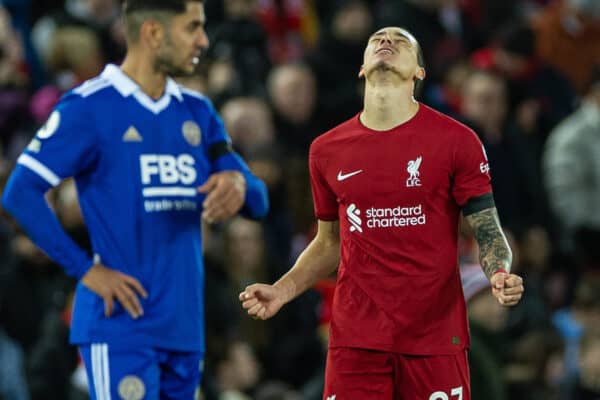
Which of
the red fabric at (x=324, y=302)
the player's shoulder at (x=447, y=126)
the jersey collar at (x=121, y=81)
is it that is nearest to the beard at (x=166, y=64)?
the jersey collar at (x=121, y=81)

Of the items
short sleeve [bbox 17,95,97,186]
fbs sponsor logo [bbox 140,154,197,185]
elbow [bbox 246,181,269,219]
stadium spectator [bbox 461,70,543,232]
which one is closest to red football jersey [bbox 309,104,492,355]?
fbs sponsor logo [bbox 140,154,197,185]

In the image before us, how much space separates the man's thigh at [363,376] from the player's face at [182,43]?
185cm

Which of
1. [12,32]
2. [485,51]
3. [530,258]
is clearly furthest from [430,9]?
[12,32]

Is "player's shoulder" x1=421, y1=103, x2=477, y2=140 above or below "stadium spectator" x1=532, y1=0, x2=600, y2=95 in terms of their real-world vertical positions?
below

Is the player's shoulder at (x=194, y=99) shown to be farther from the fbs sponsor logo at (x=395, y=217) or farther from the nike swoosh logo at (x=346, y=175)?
the fbs sponsor logo at (x=395, y=217)

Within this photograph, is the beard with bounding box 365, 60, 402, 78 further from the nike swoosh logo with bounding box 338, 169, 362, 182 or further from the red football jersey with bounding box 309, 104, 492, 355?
the nike swoosh logo with bounding box 338, 169, 362, 182

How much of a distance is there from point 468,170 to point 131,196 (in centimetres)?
179

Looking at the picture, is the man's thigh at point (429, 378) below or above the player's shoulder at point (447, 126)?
below

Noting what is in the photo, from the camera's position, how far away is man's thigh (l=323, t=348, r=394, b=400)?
5.31 meters

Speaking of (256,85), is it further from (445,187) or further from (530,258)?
(445,187)

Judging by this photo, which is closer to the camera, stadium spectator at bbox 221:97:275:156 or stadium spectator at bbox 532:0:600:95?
stadium spectator at bbox 221:97:275:156

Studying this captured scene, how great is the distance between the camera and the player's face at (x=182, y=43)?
657cm

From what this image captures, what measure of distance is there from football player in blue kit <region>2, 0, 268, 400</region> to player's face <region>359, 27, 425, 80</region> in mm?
1324

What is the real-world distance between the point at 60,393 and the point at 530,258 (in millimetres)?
3867
